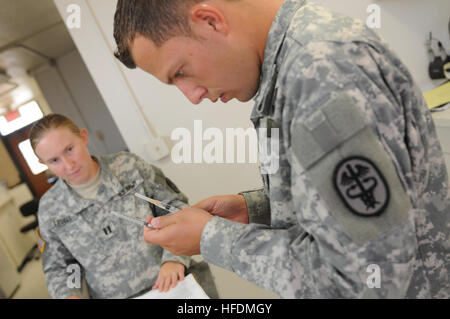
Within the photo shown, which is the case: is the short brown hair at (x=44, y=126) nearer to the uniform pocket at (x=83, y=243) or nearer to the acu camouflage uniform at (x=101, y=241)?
the acu camouflage uniform at (x=101, y=241)

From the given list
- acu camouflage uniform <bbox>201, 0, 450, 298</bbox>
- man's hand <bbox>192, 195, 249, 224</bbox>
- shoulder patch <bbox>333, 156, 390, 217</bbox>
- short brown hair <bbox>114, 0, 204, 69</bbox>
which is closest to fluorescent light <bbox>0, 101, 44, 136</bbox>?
man's hand <bbox>192, 195, 249, 224</bbox>

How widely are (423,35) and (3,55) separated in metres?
3.82

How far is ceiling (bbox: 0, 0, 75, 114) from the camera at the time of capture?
231 centimetres

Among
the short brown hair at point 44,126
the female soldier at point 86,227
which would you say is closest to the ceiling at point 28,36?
the short brown hair at point 44,126

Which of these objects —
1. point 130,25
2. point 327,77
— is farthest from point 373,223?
point 130,25

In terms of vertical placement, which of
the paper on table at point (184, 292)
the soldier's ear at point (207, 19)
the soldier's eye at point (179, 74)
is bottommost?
the paper on table at point (184, 292)

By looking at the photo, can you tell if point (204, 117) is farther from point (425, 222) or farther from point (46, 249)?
point (425, 222)

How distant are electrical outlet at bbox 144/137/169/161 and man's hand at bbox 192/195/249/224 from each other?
2.61 ft

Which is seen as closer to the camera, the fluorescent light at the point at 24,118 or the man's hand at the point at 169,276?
the man's hand at the point at 169,276

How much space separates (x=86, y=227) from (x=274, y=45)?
1113mm

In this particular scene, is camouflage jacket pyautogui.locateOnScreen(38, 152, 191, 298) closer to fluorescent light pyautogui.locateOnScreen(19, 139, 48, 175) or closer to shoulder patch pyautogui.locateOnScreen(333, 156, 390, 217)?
shoulder patch pyautogui.locateOnScreen(333, 156, 390, 217)

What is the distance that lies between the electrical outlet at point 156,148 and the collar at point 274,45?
1116 millimetres

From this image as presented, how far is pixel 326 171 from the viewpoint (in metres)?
0.40

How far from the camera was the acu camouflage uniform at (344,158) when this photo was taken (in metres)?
0.39
